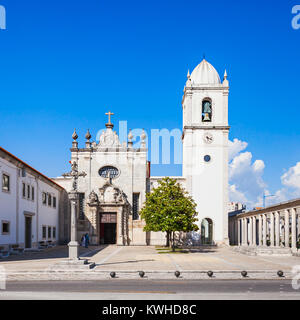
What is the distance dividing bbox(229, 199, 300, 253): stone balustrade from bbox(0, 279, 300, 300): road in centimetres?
1786

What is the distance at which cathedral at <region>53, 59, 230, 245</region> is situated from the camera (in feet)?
159

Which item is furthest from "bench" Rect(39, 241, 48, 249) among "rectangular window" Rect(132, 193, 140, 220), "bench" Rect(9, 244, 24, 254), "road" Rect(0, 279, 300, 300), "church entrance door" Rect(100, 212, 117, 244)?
"road" Rect(0, 279, 300, 300)

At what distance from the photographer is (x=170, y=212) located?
3641 cm

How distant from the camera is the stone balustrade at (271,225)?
35.2m

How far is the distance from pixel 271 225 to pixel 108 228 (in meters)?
19.0

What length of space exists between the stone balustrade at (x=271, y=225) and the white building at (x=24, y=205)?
66.0 ft

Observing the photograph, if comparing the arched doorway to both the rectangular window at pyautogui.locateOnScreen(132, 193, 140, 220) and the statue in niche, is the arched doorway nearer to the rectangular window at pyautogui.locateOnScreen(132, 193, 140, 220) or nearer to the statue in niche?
the rectangular window at pyautogui.locateOnScreen(132, 193, 140, 220)

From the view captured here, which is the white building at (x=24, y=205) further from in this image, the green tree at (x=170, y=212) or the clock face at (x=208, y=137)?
the clock face at (x=208, y=137)

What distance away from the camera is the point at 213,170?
161ft

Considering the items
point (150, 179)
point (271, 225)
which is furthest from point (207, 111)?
point (271, 225)

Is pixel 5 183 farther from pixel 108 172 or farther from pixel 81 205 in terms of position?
pixel 108 172

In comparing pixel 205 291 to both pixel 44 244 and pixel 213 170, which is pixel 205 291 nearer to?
pixel 44 244
